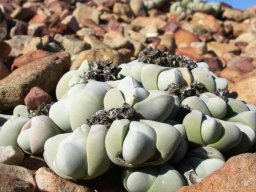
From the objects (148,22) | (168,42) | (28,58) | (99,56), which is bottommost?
(148,22)

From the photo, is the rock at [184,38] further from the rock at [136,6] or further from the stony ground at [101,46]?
the rock at [136,6]

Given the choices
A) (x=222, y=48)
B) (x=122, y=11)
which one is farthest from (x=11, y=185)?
(x=122, y=11)

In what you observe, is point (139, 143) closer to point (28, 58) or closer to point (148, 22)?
point (28, 58)

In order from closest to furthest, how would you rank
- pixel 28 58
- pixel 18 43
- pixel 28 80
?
pixel 28 80, pixel 28 58, pixel 18 43

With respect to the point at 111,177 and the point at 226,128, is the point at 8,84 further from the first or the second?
the point at 226,128

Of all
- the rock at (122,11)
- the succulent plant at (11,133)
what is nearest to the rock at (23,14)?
the rock at (122,11)

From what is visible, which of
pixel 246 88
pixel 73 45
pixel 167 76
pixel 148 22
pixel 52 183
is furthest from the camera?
pixel 148 22

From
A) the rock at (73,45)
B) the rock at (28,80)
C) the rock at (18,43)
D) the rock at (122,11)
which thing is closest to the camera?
Result: the rock at (28,80)
